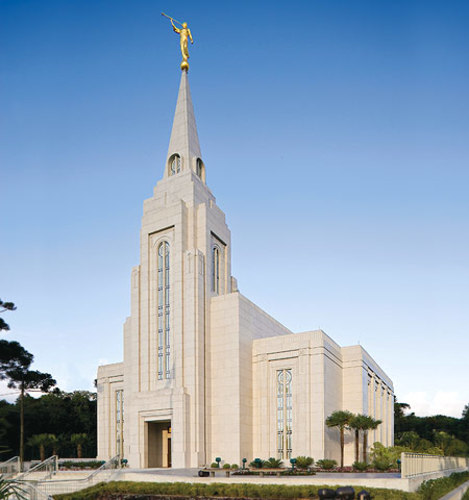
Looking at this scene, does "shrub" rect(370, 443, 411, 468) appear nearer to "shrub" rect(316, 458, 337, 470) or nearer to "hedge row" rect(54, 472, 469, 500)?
"shrub" rect(316, 458, 337, 470)

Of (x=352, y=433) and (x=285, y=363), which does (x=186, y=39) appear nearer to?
(x=285, y=363)

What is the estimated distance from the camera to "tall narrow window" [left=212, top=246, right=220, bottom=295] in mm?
40531

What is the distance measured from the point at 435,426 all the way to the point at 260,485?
73.6 metres

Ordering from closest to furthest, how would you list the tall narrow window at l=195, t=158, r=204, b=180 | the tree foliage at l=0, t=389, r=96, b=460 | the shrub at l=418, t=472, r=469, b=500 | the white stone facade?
the shrub at l=418, t=472, r=469, b=500, the white stone facade, the tall narrow window at l=195, t=158, r=204, b=180, the tree foliage at l=0, t=389, r=96, b=460

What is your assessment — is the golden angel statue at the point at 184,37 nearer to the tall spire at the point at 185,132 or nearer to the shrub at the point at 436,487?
the tall spire at the point at 185,132

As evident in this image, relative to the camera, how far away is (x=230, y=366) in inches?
1447

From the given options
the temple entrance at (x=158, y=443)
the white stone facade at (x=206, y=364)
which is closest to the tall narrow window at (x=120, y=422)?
the white stone facade at (x=206, y=364)

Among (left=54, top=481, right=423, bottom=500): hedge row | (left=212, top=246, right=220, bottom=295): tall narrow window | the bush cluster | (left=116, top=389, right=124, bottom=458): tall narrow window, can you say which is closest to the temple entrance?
the bush cluster

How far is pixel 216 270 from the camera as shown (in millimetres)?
41031

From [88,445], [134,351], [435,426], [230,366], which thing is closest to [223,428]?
[230,366]

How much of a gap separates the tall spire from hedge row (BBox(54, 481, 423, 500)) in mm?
23228

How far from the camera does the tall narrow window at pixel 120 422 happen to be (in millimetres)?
42516

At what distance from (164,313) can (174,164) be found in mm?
11154

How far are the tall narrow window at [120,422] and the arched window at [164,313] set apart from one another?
8126 mm
